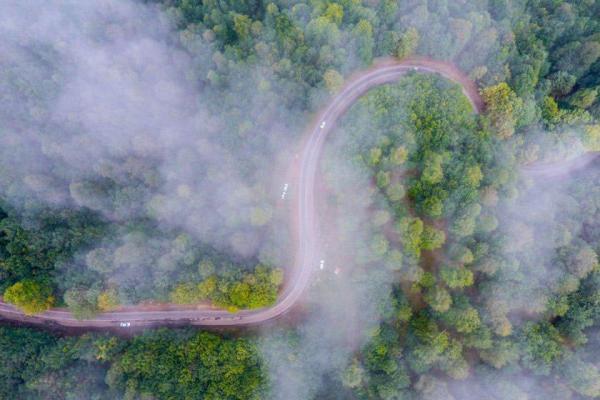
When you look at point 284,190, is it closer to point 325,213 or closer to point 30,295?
point 325,213

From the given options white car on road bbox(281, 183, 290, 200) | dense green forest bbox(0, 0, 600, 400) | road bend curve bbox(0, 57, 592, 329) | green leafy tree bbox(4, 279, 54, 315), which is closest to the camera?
green leafy tree bbox(4, 279, 54, 315)

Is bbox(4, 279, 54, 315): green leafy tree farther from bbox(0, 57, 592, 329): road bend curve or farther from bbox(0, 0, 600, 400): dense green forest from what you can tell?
bbox(0, 57, 592, 329): road bend curve

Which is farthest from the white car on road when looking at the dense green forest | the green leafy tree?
the green leafy tree

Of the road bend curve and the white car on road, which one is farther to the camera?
the white car on road

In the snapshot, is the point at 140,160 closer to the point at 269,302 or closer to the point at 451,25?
the point at 269,302

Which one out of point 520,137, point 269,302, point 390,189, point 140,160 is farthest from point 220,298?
point 520,137

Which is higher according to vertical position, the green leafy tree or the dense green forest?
the dense green forest

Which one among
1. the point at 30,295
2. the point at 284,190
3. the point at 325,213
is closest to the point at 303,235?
the point at 325,213
